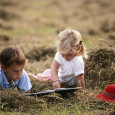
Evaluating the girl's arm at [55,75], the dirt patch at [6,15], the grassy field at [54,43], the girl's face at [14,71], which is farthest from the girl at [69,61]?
the dirt patch at [6,15]

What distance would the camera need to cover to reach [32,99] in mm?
4180

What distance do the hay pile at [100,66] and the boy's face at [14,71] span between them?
1.36 m

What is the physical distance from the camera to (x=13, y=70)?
4.41m

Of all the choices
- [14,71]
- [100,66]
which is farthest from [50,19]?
[14,71]

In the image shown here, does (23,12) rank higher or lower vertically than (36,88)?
higher

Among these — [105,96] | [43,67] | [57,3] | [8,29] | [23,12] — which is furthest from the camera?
[57,3]

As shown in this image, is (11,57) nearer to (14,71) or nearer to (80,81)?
(14,71)

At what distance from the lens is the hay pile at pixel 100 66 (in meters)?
5.32

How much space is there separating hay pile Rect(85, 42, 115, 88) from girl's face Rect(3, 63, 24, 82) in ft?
4.46

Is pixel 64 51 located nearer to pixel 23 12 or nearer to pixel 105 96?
pixel 105 96

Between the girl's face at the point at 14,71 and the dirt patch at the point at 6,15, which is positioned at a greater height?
the dirt patch at the point at 6,15

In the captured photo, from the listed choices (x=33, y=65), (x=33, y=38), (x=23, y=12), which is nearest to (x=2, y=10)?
(x=23, y=12)

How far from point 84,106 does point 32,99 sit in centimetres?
77

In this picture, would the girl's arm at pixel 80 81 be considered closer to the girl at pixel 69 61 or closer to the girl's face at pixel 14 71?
the girl at pixel 69 61
